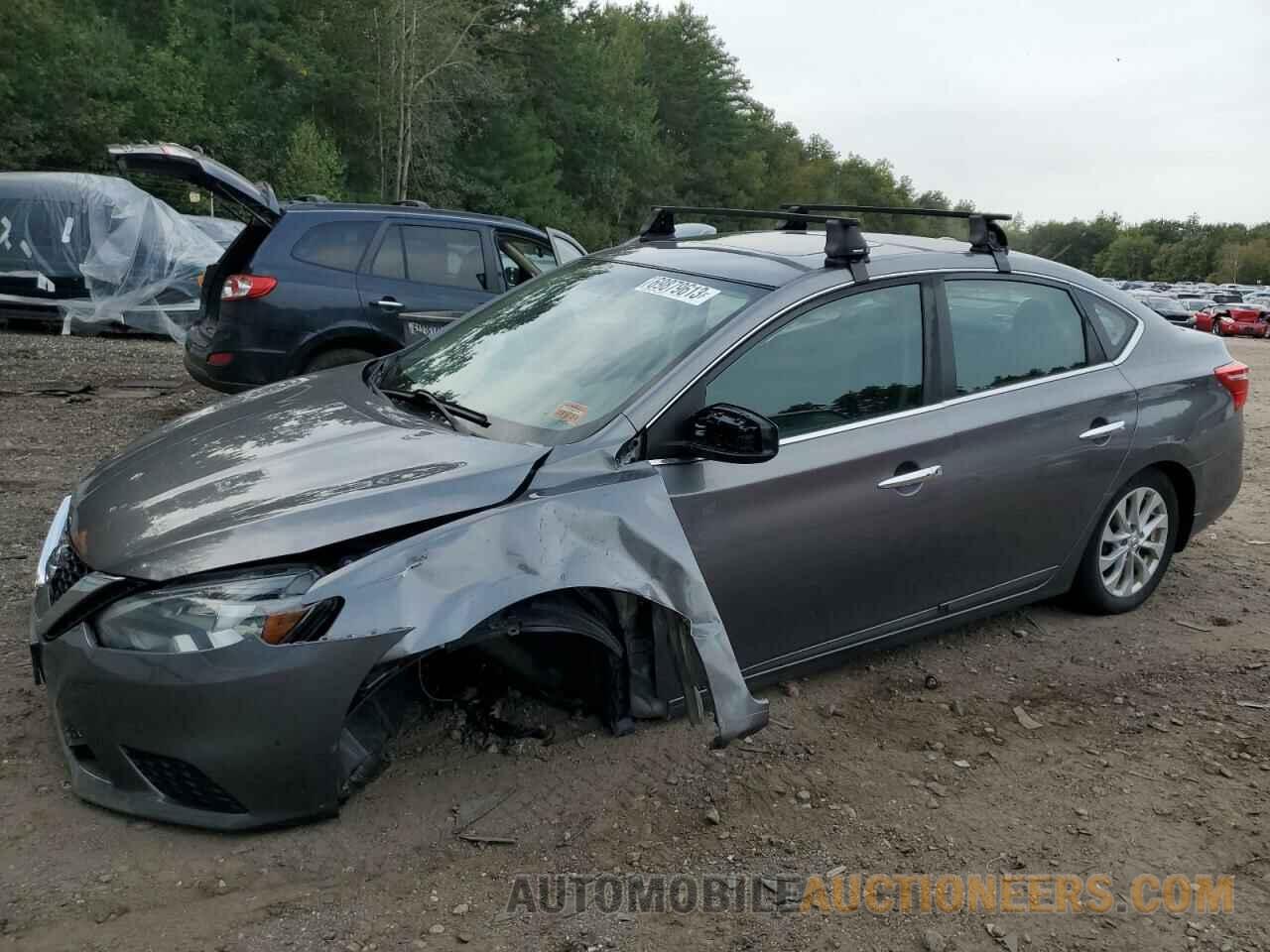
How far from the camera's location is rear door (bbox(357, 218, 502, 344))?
7574 mm

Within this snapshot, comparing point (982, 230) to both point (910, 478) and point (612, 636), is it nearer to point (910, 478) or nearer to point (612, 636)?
point (910, 478)

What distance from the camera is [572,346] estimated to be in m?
3.71

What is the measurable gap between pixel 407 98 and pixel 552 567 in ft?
141

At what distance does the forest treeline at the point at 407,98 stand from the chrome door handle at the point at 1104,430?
12765 millimetres

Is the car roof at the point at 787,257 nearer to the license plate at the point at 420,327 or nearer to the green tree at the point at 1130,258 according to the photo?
the license plate at the point at 420,327

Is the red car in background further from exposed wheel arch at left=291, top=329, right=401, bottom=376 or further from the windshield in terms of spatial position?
the windshield

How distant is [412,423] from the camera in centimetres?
343

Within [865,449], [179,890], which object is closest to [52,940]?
[179,890]

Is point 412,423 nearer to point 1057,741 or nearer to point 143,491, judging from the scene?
point 143,491

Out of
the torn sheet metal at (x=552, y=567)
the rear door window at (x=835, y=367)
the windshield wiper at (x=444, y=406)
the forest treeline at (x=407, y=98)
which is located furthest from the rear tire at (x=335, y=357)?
the forest treeline at (x=407, y=98)

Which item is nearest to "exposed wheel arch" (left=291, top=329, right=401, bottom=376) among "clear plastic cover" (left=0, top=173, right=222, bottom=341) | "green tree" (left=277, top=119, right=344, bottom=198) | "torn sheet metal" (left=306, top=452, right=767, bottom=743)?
"torn sheet metal" (left=306, top=452, right=767, bottom=743)

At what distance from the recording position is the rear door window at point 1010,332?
399 cm

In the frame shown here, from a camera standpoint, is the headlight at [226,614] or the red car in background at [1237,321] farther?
the red car in background at [1237,321]

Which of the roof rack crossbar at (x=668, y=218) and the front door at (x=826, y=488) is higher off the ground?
the roof rack crossbar at (x=668, y=218)
